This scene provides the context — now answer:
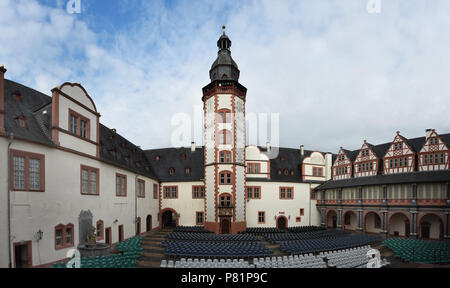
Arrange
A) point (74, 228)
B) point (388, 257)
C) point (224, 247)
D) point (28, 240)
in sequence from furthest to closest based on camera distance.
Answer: point (388, 257)
point (224, 247)
point (74, 228)
point (28, 240)

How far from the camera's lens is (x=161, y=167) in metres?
36.4

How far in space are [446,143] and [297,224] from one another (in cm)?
2171

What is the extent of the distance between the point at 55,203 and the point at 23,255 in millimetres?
3056

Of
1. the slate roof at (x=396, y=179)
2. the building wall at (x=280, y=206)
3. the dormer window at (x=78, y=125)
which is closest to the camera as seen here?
the dormer window at (x=78, y=125)

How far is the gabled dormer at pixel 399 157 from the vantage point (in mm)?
27297

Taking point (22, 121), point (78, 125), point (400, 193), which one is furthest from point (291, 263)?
point (400, 193)

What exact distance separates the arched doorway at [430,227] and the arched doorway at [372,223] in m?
5.03

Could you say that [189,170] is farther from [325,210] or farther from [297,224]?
[325,210]

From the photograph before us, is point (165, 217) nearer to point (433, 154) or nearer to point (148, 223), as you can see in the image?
point (148, 223)

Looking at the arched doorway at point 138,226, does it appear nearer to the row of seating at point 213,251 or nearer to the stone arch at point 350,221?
the row of seating at point 213,251

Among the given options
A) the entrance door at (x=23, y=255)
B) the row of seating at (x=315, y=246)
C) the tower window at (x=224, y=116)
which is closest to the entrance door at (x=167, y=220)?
the tower window at (x=224, y=116)

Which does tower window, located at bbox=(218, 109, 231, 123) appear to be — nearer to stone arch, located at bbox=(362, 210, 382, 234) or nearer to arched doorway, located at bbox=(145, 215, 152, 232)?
arched doorway, located at bbox=(145, 215, 152, 232)
